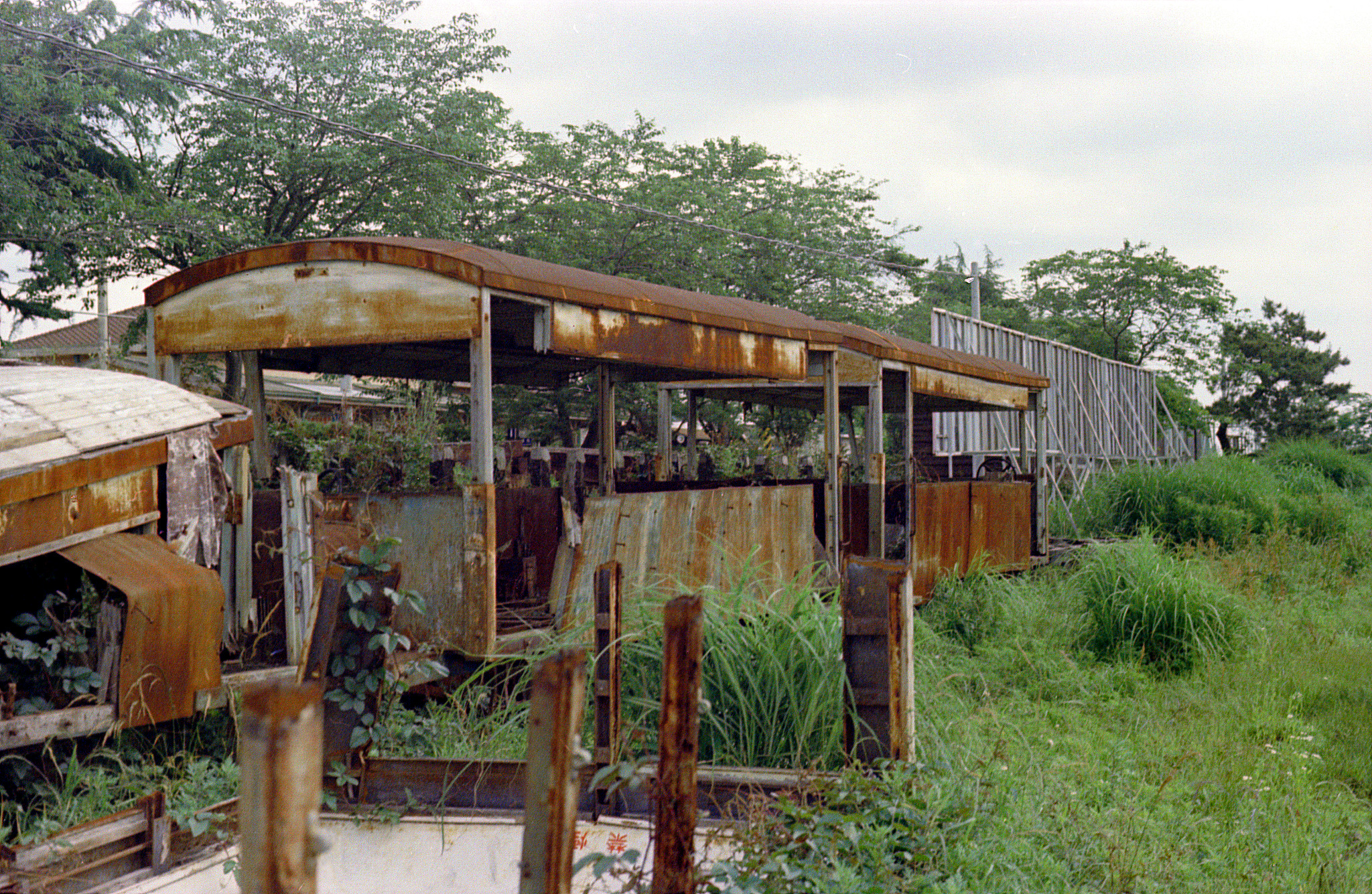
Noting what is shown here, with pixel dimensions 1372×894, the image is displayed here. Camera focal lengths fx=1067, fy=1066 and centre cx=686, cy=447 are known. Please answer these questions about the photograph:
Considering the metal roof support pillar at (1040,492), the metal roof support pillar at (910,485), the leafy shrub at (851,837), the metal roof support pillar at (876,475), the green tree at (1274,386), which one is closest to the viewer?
the leafy shrub at (851,837)

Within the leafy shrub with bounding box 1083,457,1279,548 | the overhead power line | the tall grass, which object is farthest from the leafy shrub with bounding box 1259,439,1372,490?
the tall grass

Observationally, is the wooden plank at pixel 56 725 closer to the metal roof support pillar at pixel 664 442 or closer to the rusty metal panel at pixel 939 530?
the rusty metal panel at pixel 939 530

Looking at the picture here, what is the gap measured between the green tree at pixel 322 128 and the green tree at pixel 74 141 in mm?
742

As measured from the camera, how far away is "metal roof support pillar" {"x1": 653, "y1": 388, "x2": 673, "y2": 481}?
38.1 ft

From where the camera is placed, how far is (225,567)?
621cm

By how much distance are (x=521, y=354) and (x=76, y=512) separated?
3827 mm

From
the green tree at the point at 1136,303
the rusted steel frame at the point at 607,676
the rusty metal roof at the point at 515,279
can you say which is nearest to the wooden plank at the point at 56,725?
the rusted steel frame at the point at 607,676

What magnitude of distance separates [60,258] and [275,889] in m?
14.5

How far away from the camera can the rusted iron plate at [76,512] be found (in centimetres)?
477

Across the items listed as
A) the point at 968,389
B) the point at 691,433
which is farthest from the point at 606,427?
the point at 968,389

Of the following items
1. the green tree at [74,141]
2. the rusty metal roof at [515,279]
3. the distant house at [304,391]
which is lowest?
the rusty metal roof at [515,279]

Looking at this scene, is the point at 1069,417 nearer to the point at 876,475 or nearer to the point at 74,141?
the point at 876,475

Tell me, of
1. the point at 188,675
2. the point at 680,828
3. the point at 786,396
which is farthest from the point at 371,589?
the point at 786,396

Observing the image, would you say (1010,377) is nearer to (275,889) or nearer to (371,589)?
(371,589)
